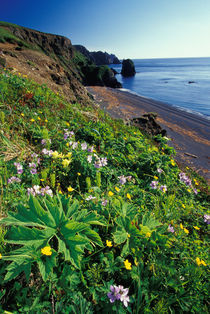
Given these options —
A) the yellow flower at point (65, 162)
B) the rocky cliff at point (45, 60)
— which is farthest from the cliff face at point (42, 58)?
the yellow flower at point (65, 162)

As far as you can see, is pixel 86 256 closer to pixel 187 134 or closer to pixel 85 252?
pixel 85 252

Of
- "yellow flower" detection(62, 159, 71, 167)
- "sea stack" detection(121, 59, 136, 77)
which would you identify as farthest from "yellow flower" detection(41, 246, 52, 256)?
"sea stack" detection(121, 59, 136, 77)

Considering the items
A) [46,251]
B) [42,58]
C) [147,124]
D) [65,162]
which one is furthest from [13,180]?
[42,58]

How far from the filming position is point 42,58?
1608 centimetres

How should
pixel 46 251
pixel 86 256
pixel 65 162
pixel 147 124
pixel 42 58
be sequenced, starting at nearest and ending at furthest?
1. pixel 46 251
2. pixel 86 256
3. pixel 65 162
4. pixel 147 124
5. pixel 42 58

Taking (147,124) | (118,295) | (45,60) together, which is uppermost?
(45,60)

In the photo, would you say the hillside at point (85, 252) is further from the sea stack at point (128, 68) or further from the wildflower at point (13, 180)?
the sea stack at point (128, 68)

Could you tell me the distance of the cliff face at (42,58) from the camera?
1173 centimetres

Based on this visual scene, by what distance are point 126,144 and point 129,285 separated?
143 inches

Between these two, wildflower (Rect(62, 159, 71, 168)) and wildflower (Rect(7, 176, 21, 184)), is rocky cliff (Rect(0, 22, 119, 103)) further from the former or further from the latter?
wildflower (Rect(7, 176, 21, 184))

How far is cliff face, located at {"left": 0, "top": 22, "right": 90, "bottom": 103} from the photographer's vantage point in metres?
11.7

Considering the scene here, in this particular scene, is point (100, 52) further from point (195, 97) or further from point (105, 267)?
point (105, 267)

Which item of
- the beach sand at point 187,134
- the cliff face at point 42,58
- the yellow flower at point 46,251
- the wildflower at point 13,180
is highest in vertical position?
the cliff face at point 42,58

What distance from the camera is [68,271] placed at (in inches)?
53.3
